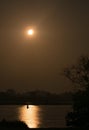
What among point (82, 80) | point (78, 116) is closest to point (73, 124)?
point (78, 116)

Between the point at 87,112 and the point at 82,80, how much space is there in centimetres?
409

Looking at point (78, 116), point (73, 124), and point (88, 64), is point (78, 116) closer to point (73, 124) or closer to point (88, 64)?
point (73, 124)

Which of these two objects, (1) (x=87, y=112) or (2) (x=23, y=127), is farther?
(1) (x=87, y=112)

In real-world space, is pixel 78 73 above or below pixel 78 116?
above

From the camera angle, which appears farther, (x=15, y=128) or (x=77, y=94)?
(x=77, y=94)

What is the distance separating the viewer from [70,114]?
55.0 m

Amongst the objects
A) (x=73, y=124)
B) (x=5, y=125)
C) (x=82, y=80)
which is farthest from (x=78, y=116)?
(x=5, y=125)

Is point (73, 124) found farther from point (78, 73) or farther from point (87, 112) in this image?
point (78, 73)

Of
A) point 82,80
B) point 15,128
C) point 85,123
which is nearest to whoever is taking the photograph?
point 15,128

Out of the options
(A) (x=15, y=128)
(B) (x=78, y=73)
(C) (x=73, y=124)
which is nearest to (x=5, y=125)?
(A) (x=15, y=128)

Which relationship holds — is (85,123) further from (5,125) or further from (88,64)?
(5,125)

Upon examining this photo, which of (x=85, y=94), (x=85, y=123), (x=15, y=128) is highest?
(x=85, y=94)

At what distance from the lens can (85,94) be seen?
5559 centimetres

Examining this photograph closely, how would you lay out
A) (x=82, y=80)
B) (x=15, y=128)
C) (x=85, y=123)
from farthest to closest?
(x=82, y=80), (x=85, y=123), (x=15, y=128)
